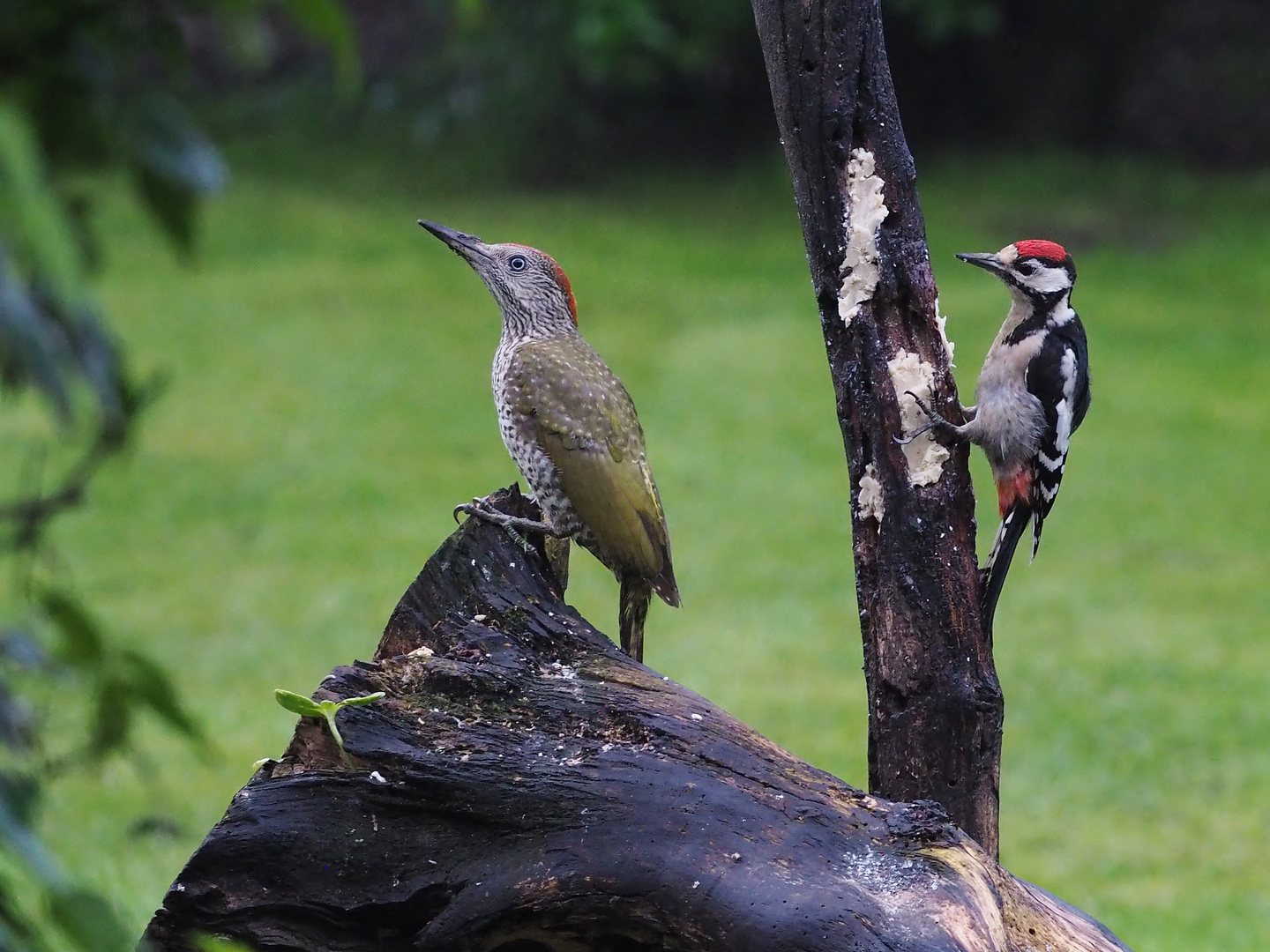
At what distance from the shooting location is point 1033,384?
3588 millimetres

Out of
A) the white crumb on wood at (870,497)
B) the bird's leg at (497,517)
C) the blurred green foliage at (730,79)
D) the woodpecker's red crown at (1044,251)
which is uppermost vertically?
the blurred green foliage at (730,79)

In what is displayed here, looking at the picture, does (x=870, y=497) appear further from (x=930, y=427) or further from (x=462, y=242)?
(x=462, y=242)

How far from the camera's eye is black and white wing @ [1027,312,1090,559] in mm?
3543

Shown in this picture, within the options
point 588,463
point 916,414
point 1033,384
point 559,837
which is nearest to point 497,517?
point 588,463

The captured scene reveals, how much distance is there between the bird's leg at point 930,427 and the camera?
2.76 metres

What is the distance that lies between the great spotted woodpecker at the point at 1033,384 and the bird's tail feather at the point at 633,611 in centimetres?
84

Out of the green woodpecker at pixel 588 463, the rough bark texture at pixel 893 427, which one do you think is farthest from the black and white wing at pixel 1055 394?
the green woodpecker at pixel 588 463

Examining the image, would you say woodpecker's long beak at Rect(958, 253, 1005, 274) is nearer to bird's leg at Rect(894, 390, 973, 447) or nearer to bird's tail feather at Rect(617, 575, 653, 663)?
bird's leg at Rect(894, 390, 973, 447)

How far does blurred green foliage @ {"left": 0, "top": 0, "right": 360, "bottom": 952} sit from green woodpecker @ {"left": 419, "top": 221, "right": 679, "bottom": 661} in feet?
6.99

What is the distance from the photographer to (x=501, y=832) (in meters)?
2.48

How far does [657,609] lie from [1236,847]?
340 cm

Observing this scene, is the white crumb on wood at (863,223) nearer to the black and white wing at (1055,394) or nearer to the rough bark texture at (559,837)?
the rough bark texture at (559,837)

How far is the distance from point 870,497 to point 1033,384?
3.16 ft

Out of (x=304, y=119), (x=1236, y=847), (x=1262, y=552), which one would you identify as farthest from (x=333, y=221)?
(x=1236, y=847)
